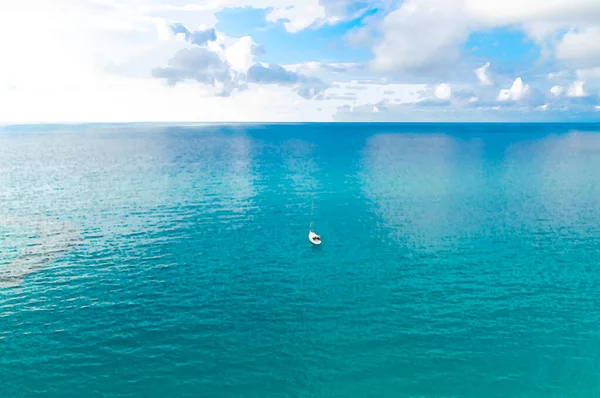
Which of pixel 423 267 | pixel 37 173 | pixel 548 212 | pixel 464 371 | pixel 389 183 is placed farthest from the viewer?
pixel 37 173

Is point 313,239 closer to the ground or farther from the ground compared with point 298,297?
farther from the ground

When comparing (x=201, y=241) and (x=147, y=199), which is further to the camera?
(x=147, y=199)

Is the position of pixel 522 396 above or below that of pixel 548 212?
below

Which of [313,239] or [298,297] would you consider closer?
[298,297]

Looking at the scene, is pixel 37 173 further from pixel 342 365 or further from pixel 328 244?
pixel 342 365

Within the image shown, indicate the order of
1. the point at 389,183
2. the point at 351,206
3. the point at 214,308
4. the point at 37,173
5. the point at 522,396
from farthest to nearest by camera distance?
1. the point at 37,173
2. the point at 389,183
3. the point at 351,206
4. the point at 214,308
5. the point at 522,396

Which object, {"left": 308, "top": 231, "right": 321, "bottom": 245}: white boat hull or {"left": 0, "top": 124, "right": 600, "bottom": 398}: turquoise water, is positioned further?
{"left": 308, "top": 231, "right": 321, "bottom": 245}: white boat hull

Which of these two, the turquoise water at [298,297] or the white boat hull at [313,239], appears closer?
the turquoise water at [298,297]

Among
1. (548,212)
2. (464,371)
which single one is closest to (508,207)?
(548,212)
